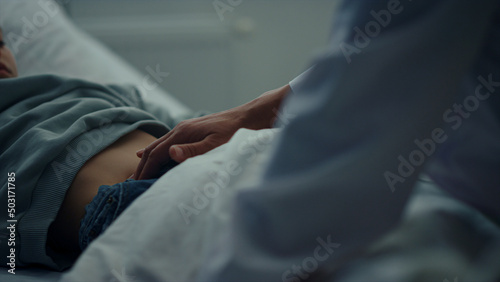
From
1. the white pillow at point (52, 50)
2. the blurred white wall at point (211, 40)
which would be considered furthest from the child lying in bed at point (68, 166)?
the blurred white wall at point (211, 40)

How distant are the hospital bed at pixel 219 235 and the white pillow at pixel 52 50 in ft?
2.63

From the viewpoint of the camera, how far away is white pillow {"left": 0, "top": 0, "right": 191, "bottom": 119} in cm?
131

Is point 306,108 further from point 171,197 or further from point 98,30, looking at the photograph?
point 98,30

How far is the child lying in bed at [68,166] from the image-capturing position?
610 mm

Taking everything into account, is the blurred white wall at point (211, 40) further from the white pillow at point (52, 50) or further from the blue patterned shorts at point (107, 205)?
the blue patterned shorts at point (107, 205)

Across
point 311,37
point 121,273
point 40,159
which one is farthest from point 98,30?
point 121,273

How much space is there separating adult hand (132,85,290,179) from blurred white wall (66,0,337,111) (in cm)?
153

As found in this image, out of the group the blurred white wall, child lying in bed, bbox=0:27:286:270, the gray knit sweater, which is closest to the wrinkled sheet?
child lying in bed, bbox=0:27:286:270

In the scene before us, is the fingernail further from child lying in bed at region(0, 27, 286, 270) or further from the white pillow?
the white pillow

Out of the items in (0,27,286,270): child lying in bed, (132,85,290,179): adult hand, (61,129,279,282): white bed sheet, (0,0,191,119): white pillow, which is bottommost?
(0,0,191,119): white pillow

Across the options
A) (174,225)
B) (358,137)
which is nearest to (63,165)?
(174,225)

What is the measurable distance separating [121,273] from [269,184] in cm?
18

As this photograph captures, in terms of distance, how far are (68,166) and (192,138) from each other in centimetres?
18

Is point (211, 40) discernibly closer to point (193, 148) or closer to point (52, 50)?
point (52, 50)
